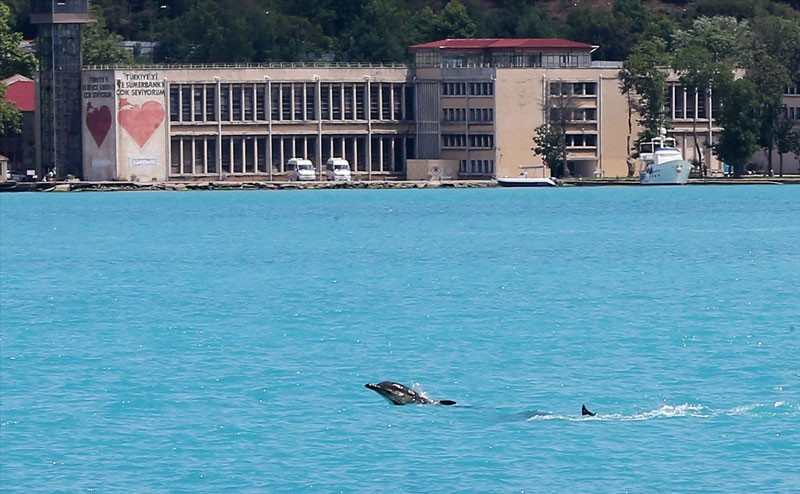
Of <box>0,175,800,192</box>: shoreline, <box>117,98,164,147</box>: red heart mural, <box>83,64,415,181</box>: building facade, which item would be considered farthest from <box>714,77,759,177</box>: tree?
<box>117,98,164,147</box>: red heart mural

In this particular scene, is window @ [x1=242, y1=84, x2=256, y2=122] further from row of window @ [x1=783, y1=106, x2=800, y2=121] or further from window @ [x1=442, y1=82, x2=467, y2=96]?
row of window @ [x1=783, y1=106, x2=800, y2=121]

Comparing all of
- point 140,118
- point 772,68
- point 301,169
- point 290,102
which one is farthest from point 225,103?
point 772,68

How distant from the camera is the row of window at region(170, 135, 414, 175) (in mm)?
170625

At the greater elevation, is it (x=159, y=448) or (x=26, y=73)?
(x=26, y=73)

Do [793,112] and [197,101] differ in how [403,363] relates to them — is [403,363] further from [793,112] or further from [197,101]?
[793,112]

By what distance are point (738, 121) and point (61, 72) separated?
5378cm

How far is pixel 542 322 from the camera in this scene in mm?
60531

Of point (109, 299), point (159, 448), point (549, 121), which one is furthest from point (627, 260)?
point (549, 121)

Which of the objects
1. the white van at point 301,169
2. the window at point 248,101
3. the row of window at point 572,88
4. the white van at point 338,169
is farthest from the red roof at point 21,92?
the row of window at point 572,88

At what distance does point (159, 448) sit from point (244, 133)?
5279 inches

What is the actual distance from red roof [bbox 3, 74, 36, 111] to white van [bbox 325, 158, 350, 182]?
26.3 m

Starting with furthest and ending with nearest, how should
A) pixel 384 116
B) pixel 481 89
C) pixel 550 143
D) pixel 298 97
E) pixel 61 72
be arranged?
pixel 384 116 < pixel 298 97 < pixel 481 89 < pixel 61 72 < pixel 550 143

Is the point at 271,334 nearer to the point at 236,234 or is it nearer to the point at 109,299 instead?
the point at 109,299

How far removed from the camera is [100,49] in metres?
191
